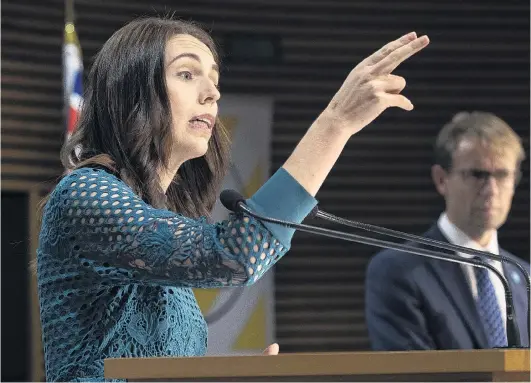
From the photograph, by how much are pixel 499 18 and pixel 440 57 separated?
1.93 feet

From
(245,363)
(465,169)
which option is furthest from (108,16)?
(245,363)

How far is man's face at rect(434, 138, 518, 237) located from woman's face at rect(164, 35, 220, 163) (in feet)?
7.28

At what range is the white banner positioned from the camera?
6891 mm

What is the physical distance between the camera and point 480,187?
180 inches

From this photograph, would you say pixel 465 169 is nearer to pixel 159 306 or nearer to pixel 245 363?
pixel 159 306

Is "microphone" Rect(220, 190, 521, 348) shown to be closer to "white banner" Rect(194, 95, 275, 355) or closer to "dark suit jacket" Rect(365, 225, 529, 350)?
"dark suit jacket" Rect(365, 225, 529, 350)

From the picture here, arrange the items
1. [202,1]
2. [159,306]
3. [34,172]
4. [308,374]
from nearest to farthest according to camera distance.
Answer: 1. [308,374]
2. [159,306]
3. [34,172]
4. [202,1]

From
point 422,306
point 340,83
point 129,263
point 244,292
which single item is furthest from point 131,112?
point 340,83

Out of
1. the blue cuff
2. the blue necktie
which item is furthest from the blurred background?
the blue cuff

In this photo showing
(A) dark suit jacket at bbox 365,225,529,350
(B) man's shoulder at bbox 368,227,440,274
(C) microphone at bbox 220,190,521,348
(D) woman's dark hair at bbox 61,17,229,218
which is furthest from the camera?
(B) man's shoulder at bbox 368,227,440,274

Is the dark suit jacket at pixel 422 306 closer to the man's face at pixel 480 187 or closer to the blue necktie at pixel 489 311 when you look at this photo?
the blue necktie at pixel 489 311

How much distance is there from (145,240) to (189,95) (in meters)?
0.56

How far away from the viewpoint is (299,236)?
8133mm

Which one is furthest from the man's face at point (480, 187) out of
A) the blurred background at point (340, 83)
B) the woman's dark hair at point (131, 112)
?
the blurred background at point (340, 83)
